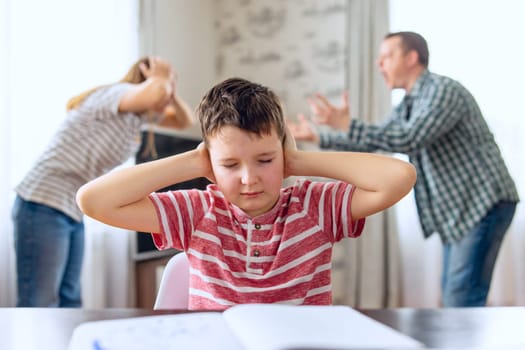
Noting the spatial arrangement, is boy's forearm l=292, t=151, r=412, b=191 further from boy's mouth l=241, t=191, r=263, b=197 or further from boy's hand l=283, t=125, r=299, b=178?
boy's mouth l=241, t=191, r=263, b=197

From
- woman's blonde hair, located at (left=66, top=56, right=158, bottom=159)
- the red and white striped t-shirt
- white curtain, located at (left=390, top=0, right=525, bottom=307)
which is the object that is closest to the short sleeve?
the red and white striped t-shirt

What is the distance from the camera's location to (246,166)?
2.94 ft

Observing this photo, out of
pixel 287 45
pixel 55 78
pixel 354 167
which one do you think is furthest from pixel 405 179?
pixel 287 45

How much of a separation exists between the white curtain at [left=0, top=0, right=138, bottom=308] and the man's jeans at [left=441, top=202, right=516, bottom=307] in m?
1.62

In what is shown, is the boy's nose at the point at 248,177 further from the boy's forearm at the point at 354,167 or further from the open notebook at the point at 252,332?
the open notebook at the point at 252,332

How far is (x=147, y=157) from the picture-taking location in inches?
104

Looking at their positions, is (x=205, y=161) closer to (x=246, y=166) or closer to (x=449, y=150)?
(x=246, y=166)

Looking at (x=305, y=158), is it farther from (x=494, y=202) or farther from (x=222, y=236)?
(x=494, y=202)

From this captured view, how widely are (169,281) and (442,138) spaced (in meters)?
1.22

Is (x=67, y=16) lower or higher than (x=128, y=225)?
higher

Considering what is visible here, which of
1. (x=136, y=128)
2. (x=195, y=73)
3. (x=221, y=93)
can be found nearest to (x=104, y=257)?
(x=136, y=128)

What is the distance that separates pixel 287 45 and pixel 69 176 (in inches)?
81.4

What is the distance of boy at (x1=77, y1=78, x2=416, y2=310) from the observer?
91cm

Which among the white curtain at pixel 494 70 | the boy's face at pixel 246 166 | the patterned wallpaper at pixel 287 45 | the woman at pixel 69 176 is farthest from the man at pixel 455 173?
the patterned wallpaper at pixel 287 45
